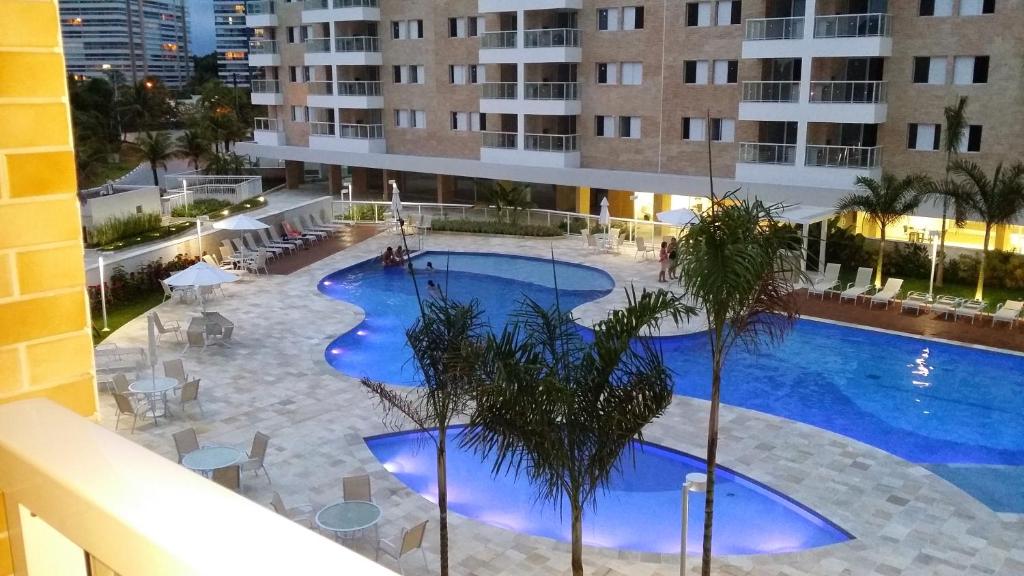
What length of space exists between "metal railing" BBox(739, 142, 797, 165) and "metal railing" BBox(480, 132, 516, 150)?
35.0 ft

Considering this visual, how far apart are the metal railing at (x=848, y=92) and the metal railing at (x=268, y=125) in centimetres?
3029

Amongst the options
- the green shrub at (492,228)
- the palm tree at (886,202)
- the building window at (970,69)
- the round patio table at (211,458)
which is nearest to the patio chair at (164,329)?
the round patio table at (211,458)

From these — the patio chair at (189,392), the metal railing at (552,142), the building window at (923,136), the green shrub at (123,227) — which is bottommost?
the patio chair at (189,392)

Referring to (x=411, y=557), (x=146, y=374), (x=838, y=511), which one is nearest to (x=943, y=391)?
(x=838, y=511)

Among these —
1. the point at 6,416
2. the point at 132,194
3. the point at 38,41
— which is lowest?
the point at 132,194

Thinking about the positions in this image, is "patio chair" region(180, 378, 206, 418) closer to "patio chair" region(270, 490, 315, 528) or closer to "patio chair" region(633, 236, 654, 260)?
"patio chair" region(270, 490, 315, 528)

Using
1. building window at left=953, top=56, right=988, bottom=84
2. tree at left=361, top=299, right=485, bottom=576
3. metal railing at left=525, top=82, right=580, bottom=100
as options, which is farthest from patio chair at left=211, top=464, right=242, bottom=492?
metal railing at left=525, top=82, right=580, bottom=100

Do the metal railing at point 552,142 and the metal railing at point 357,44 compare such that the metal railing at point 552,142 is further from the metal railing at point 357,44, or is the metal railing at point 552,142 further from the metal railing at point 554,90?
the metal railing at point 357,44

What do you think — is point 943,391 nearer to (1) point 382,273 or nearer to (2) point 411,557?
(2) point 411,557

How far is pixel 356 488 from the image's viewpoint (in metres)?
11.5

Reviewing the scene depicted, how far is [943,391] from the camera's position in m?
17.9

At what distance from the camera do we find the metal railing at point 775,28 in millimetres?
30875

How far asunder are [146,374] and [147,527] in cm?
1730

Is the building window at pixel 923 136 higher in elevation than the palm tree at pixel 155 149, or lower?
higher
